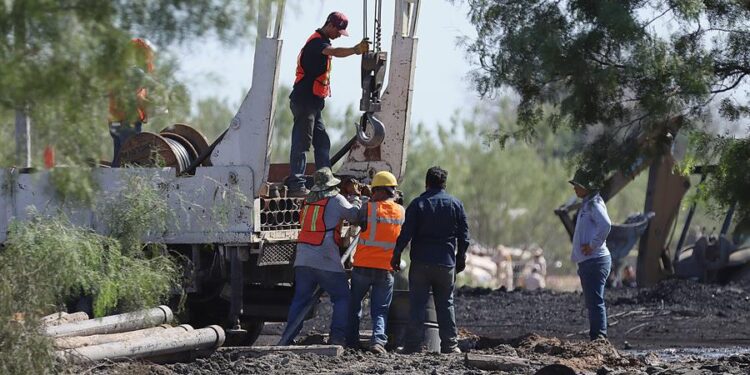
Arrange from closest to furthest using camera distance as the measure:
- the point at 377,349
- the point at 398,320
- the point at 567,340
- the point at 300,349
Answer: the point at 300,349
the point at 377,349
the point at 398,320
the point at 567,340

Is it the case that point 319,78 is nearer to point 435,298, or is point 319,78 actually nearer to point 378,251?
point 378,251

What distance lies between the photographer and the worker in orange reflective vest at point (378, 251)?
12.3 meters

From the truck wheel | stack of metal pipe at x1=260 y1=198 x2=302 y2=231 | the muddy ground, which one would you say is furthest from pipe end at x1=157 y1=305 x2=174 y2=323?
the truck wheel

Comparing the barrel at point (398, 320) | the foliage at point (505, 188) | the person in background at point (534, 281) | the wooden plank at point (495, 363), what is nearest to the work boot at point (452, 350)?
the barrel at point (398, 320)

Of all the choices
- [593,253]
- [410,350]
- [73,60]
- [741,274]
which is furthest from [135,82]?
[741,274]

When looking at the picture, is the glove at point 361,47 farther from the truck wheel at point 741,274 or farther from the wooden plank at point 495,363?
the truck wheel at point 741,274

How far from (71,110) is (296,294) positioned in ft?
21.9

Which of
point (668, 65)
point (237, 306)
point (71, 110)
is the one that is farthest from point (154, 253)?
point (71, 110)

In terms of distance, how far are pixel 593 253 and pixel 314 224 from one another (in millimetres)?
2669

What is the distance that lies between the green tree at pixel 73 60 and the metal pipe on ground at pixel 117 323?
178 inches

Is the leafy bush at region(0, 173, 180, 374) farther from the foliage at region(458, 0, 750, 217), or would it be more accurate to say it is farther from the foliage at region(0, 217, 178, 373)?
the foliage at region(458, 0, 750, 217)

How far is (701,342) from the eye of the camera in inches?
631

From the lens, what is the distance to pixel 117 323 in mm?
11062

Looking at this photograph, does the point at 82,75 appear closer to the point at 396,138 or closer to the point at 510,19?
the point at 510,19
